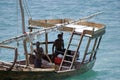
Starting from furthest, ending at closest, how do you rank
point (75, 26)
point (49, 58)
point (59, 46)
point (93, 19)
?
point (93, 19), point (59, 46), point (75, 26), point (49, 58)

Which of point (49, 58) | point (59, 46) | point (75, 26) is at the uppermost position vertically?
point (75, 26)

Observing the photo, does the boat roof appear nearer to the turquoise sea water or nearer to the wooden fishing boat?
the wooden fishing boat

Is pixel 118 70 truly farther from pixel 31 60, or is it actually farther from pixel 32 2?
pixel 32 2

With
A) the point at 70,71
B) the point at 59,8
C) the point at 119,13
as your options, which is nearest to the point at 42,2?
the point at 59,8

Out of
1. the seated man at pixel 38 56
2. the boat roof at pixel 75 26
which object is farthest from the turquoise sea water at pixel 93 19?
the boat roof at pixel 75 26

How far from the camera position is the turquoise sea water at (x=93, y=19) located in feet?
56.4

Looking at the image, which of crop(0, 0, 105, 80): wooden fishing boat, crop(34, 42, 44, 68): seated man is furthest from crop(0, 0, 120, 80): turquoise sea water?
crop(34, 42, 44, 68): seated man

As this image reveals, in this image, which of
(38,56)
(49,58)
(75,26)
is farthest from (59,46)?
(38,56)

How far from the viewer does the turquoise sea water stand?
1719 cm

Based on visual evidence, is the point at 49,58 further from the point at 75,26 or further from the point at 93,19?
the point at 93,19

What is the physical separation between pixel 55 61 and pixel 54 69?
1805 millimetres

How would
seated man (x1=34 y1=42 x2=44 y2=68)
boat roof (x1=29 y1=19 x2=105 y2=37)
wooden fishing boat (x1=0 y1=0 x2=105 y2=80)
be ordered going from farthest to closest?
boat roof (x1=29 y1=19 x2=105 y2=37) < seated man (x1=34 y1=42 x2=44 y2=68) < wooden fishing boat (x1=0 y1=0 x2=105 y2=80)

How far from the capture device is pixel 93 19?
2852 centimetres

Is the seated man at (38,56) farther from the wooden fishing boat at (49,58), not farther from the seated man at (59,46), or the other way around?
the seated man at (59,46)
